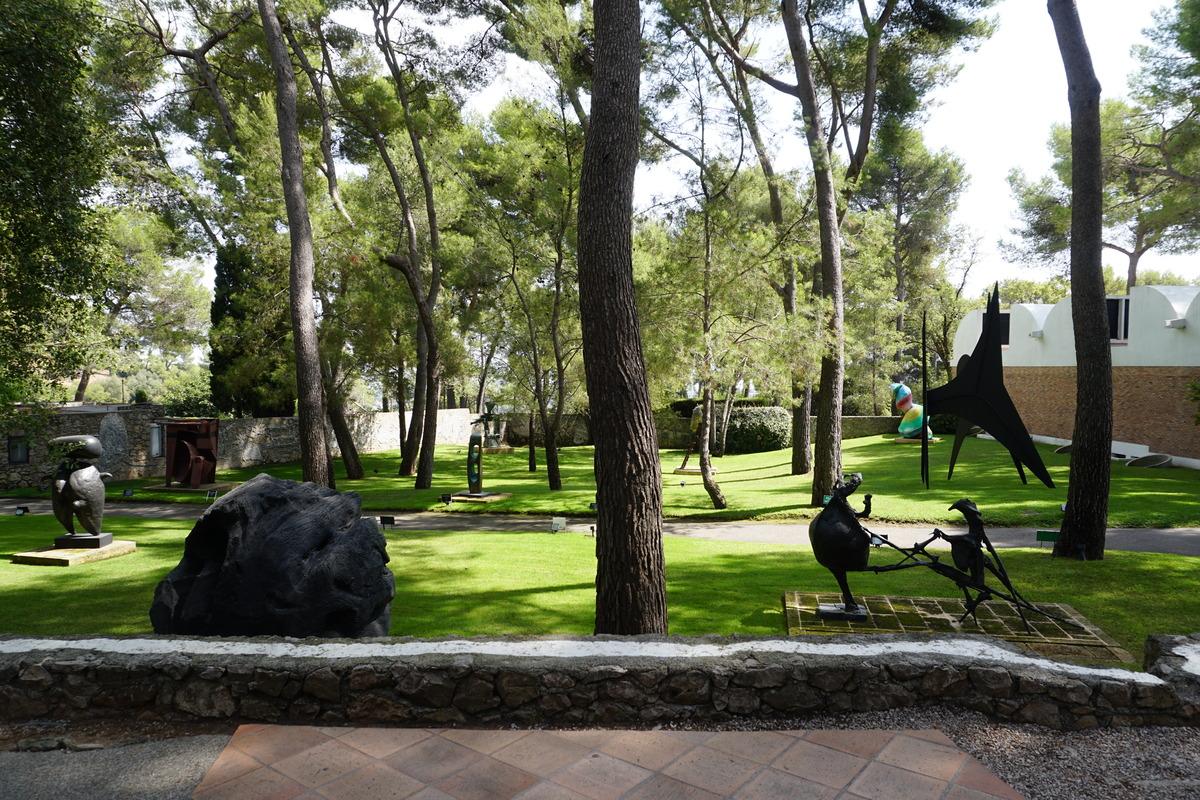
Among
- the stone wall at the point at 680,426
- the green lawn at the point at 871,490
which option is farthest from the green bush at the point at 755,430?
the green lawn at the point at 871,490

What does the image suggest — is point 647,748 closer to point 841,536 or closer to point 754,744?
point 754,744

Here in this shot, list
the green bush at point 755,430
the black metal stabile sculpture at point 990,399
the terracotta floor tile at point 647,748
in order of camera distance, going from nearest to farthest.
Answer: the terracotta floor tile at point 647,748
the black metal stabile sculpture at point 990,399
the green bush at point 755,430

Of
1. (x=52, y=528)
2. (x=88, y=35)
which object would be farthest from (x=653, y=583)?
(x=52, y=528)

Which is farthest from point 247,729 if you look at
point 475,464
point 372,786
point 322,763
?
point 475,464

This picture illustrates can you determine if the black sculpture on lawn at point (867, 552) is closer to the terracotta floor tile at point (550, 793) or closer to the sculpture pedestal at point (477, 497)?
the terracotta floor tile at point (550, 793)

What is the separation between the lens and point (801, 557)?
30.0 feet

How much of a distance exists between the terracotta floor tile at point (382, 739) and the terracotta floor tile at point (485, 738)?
0.50 feet

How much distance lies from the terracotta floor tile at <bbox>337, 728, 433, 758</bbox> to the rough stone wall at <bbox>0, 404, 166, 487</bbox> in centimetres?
1719

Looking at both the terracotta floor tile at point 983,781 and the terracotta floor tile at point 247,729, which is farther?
the terracotta floor tile at point 247,729

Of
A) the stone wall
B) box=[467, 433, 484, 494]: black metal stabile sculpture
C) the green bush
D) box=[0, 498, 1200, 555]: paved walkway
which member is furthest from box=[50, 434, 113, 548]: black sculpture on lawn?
the green bush

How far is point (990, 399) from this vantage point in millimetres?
6680

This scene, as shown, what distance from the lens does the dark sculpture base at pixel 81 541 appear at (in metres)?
9.07

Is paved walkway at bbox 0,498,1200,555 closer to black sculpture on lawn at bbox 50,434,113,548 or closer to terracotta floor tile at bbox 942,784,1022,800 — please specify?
black sculpture on lawn at bbox 50,434,113,548

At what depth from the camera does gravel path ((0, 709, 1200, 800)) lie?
10.0 ft
